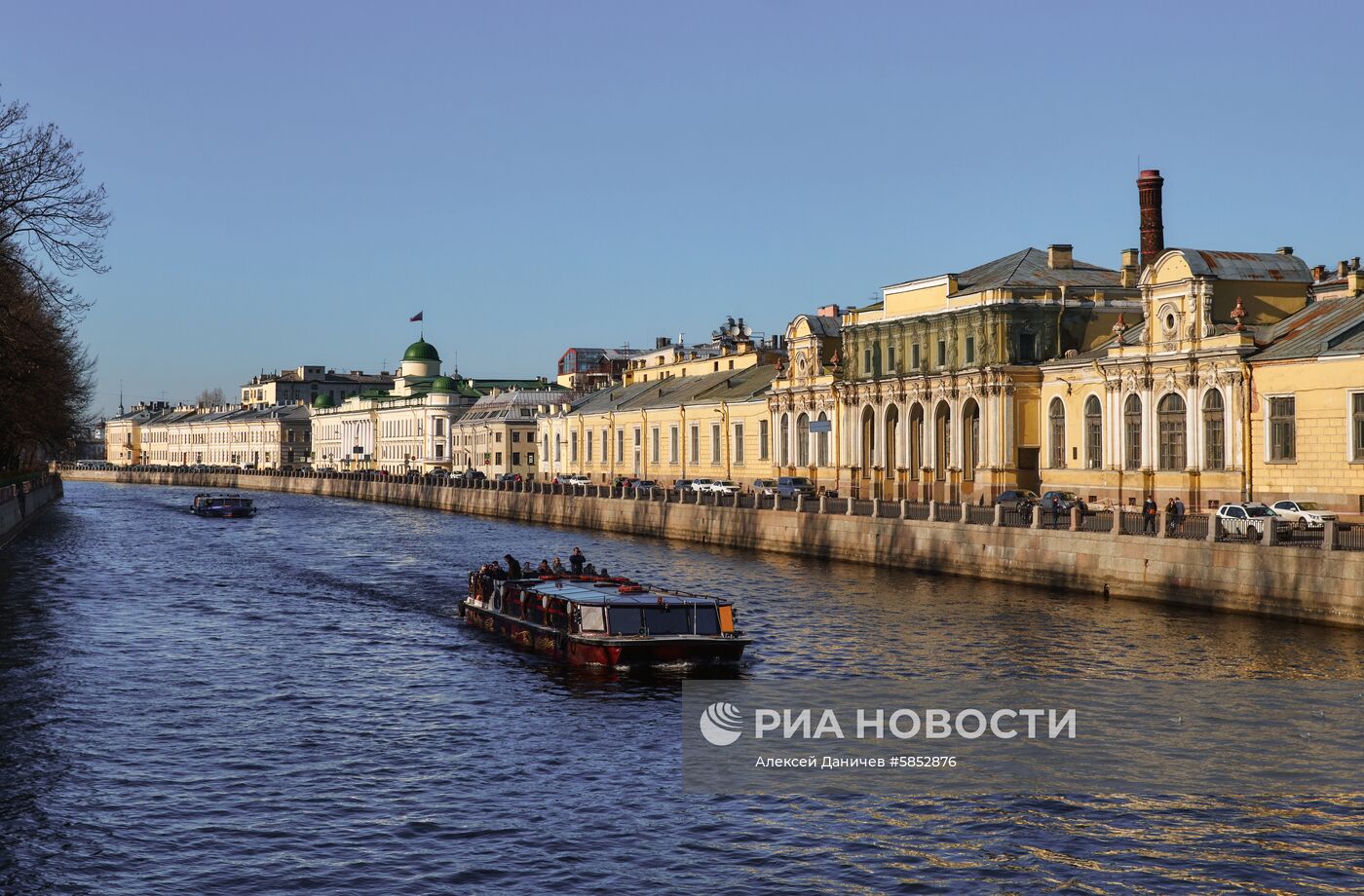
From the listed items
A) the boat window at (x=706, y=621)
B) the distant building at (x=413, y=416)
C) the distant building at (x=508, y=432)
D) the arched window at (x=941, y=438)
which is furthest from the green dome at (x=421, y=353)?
the boat window at (x=706, y=621)

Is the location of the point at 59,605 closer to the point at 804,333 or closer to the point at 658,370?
the point at 804,333

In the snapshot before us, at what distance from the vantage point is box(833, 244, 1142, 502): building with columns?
71.2 meters

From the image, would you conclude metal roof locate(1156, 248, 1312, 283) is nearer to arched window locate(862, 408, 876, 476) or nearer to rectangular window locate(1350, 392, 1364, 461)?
rectangular window locate(1350, 392, 1364, 461)

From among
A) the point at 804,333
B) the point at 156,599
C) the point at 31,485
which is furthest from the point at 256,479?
the point at 156,599

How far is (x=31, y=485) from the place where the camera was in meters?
101

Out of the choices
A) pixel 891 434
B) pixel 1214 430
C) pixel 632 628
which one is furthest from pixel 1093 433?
pixel 632 628

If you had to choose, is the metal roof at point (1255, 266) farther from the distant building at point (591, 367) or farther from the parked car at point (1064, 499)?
the distant building at point (591, 367)

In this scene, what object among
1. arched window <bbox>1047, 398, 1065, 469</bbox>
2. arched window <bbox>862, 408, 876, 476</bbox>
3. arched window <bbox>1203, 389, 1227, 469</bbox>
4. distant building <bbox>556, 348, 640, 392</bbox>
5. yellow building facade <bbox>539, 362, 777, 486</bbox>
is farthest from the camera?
distant building <bbox>556, 348, 640, 392</bbox>

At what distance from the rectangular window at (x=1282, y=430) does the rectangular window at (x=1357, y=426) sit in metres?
3.01

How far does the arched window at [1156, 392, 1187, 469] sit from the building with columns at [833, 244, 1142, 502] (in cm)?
1097

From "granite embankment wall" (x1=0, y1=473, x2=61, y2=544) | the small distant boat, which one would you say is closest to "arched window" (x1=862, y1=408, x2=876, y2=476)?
"granite embankment wall" (x1=0, y1=473, x2=61, y2=544)

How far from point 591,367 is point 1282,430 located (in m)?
137

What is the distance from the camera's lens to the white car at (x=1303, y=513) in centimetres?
4722

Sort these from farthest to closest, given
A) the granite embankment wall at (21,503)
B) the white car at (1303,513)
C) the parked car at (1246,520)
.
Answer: the granite embankment wall at (21,503) → the white car at (1303,513) → the parked car at (1246,520)
